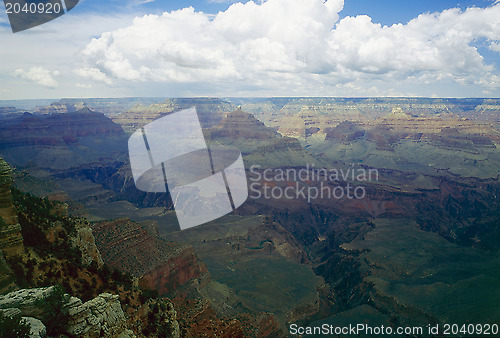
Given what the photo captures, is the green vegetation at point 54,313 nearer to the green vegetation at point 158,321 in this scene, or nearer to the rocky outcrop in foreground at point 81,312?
the rocky outcrop in foreground at point 81,312

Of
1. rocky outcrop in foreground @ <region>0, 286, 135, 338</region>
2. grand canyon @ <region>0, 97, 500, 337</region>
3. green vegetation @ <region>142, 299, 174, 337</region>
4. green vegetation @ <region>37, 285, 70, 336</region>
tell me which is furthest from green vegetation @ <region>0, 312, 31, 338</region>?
green vegetation @ <region>142, 299, 174, 337</region>

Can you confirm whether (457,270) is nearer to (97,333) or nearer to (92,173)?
(97,333)

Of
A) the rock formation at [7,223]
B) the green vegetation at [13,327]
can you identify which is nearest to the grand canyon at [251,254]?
the rock formation at [7,223]

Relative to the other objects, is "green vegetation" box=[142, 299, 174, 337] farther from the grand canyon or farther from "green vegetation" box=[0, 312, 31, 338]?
"green vegetation" box=[0, 312, 31, 338]

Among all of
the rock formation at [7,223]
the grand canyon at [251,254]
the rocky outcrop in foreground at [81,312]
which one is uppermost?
the rock formation at [7,223]
